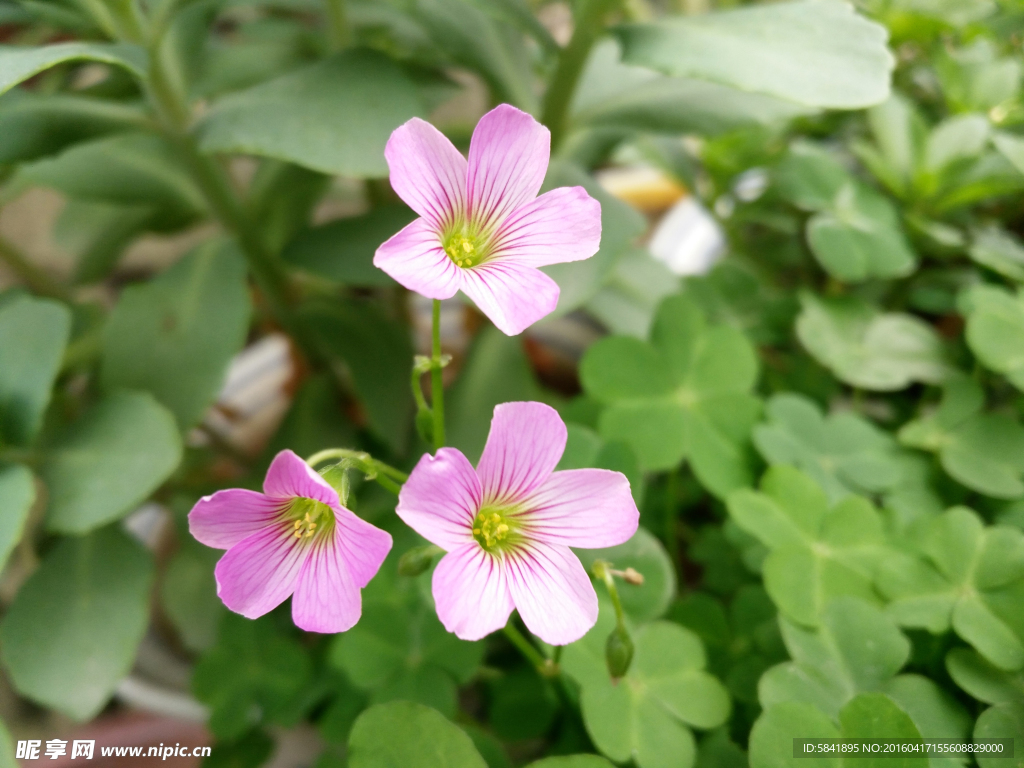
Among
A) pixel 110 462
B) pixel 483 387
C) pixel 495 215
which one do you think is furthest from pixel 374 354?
pixel 495 215

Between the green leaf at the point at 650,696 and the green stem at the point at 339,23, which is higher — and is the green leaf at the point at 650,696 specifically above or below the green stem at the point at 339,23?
below

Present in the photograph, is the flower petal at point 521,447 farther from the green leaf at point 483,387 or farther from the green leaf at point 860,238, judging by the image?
the green leaf at point 860,238

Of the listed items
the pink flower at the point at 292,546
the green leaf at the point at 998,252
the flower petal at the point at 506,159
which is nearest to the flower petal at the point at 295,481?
the pink flower at the point at 292,546

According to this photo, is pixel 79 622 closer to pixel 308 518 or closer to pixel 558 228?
pixel 308 518

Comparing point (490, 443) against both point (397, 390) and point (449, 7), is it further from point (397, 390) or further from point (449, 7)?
point (449, 7)

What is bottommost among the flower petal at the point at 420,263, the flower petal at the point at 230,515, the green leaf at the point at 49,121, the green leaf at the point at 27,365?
the green leaf at the point at 27,365

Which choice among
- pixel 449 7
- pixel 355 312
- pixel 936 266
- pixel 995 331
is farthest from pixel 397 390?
pixel 936 266

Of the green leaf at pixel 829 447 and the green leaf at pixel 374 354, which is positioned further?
the green leaf at pixel 374 354
